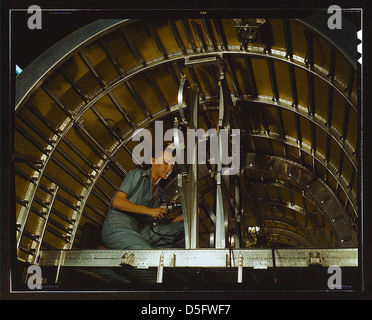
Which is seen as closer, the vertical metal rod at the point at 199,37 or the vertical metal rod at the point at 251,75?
the vertical metal rod at the point at 199,37

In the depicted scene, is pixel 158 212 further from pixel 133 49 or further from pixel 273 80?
pixel 273 80

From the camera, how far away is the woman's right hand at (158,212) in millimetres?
6887

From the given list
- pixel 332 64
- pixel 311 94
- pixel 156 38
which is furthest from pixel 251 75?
pixel 332 64

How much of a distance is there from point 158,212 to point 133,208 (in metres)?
0.34

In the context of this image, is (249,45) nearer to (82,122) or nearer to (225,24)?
(225,24)

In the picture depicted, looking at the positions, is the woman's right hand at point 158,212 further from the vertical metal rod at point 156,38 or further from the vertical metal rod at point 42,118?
the vertical metal rod at point 156,38

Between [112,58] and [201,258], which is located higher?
[112,58]

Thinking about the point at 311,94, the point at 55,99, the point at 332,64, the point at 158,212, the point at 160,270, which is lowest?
the point at 160,270

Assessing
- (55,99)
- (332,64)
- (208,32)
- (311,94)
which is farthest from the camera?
(311,94)

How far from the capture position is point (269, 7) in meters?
5.29

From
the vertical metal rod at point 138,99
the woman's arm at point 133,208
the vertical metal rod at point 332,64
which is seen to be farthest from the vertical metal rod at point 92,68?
the vertical metal rod at point 332,64

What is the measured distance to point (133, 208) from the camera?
6945mm

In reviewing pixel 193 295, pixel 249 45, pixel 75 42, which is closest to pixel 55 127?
pixel 75 42

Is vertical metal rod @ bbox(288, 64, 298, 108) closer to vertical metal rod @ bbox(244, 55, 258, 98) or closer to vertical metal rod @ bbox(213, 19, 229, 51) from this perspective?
vertical metal rod @ bbox(244, 55, 258, 98)
